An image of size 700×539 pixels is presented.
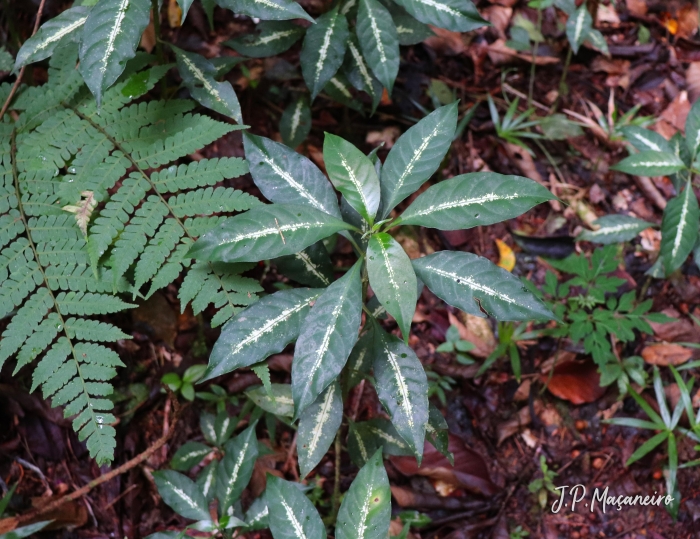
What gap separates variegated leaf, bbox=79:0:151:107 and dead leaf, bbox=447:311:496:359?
187cm

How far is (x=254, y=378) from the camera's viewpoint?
97.3 inches

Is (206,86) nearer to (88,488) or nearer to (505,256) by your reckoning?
(88,488)

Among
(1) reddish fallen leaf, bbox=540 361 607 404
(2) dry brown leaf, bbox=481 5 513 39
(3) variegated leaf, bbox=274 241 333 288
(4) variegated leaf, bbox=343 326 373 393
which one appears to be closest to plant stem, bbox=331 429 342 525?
(4) variegated leaf, bbox=343 326 373 393

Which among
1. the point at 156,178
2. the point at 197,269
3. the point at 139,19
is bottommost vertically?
the point at 197,269

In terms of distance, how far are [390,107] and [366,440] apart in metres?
1.87

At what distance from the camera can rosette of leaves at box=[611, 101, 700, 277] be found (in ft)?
7.49

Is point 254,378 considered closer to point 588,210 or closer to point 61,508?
point 61,508

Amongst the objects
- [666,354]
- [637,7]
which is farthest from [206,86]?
[637,7]

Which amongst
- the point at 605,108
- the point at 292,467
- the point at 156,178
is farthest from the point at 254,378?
the point at 605,108

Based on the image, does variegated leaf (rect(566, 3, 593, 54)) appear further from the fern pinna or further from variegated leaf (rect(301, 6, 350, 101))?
the fern pinna

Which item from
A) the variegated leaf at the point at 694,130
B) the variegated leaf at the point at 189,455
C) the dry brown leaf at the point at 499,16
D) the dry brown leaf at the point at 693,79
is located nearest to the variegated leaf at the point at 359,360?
the variegated leaf at the point at 189,455

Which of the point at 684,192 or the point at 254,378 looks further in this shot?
the point at 254,378

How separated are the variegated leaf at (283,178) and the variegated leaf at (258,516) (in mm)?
998

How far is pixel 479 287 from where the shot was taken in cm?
145
